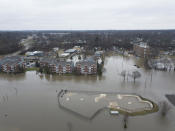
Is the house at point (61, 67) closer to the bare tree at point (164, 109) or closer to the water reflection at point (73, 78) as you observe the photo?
the water reflection at point (73, 78)

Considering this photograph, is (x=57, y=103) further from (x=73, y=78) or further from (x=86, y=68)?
(x=86, y=68)

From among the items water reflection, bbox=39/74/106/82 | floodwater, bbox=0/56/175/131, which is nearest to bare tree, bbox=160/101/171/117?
floodwater, bbox=0/56/175/131

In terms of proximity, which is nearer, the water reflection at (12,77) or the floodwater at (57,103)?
the floodwater at (57,103)

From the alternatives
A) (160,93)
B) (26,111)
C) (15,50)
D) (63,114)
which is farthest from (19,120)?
(15,50)

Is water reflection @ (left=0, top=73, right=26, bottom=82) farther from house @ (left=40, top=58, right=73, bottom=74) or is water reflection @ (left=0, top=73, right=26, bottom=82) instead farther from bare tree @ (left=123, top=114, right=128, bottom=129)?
bare tree @ (left=123, top=114, right=128, bottom=129)

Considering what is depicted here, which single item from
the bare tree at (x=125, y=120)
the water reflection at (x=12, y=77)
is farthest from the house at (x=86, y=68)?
the bare tree at (x=125, y=120)

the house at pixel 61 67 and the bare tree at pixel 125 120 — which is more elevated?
the house at pixel 61 67

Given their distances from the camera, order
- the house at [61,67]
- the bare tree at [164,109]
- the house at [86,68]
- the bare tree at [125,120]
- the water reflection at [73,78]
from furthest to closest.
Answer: the house at [61,67] → the house at [86,68] → the water reflection at [73,78] → the bare tree at [164,109] → the bare tree at [125,120]

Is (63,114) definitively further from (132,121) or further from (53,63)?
(53,63)

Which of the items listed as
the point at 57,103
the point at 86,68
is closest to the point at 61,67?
the point at 86,68
